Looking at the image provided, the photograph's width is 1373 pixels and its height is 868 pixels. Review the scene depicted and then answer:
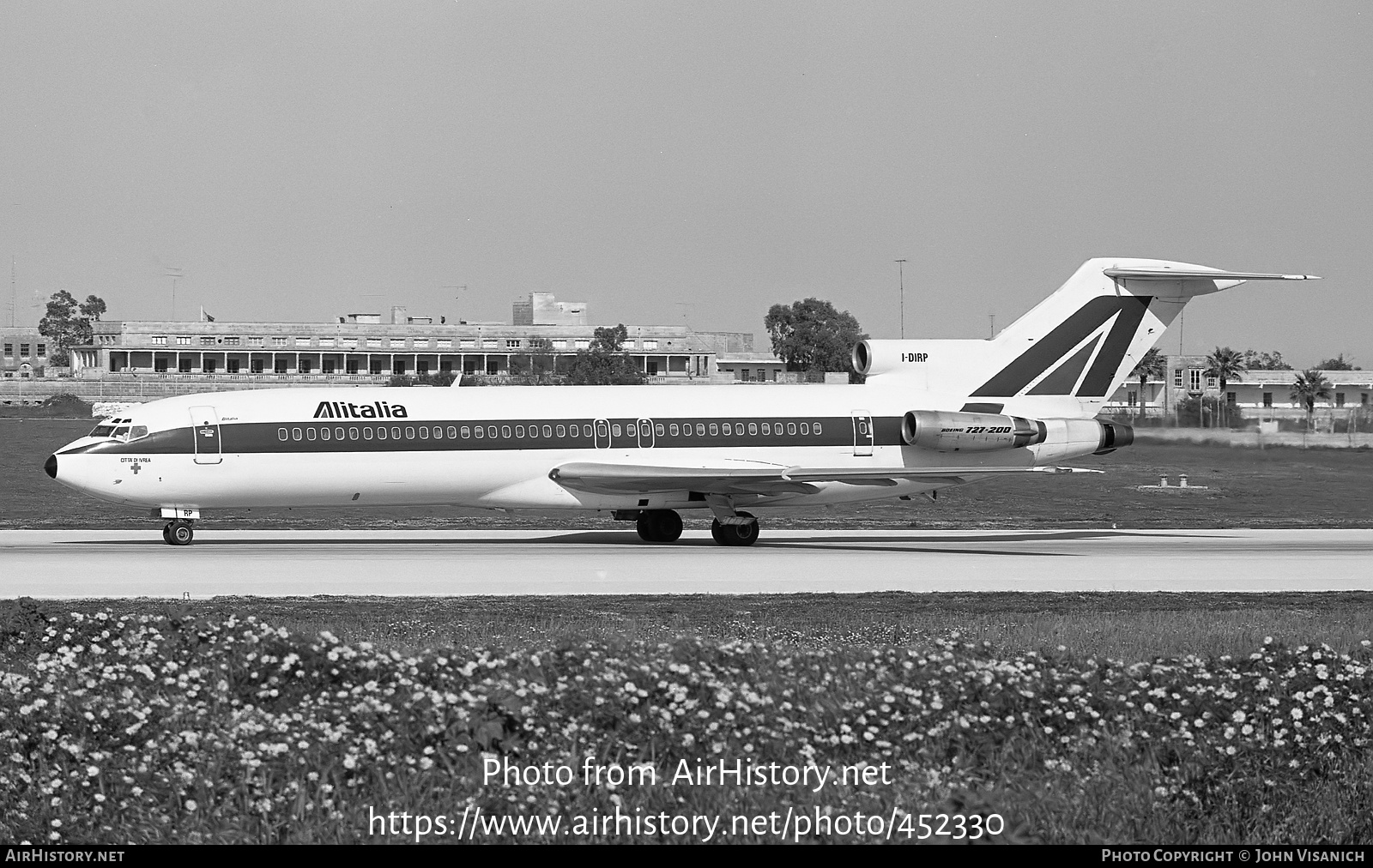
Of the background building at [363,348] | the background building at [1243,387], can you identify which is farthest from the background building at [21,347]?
the background building at [1243,387]

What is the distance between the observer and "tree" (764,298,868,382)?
138 metres

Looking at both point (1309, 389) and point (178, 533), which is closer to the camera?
point (178, 533)

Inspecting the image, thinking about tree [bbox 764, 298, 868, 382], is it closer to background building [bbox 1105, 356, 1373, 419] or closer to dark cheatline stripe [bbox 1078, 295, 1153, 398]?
background building [bbox 1105, 356, 1373, 419]

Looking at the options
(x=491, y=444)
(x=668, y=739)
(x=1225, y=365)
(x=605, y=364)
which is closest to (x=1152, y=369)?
(x=1225, y=365)

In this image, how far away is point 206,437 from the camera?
30.4 metres

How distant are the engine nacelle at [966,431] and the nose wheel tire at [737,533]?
3.89 metres

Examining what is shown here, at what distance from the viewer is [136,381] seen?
12156cm

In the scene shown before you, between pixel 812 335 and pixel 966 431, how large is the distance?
4225 inches

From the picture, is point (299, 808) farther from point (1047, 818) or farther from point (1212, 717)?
point (1212, 717)

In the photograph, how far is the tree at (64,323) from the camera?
18138 centimetres

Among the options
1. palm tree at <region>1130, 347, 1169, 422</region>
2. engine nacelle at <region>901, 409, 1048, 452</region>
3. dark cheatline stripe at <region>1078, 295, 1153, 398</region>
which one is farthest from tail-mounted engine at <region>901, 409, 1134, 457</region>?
palm tree at <region>1130, 347, 1169, 422</region>

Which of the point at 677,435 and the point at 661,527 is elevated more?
the point at 677,435

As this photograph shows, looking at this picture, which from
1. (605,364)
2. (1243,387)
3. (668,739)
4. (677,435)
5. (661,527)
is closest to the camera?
(668,739)

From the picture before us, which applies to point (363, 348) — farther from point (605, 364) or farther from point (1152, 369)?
point (1152, 369)
